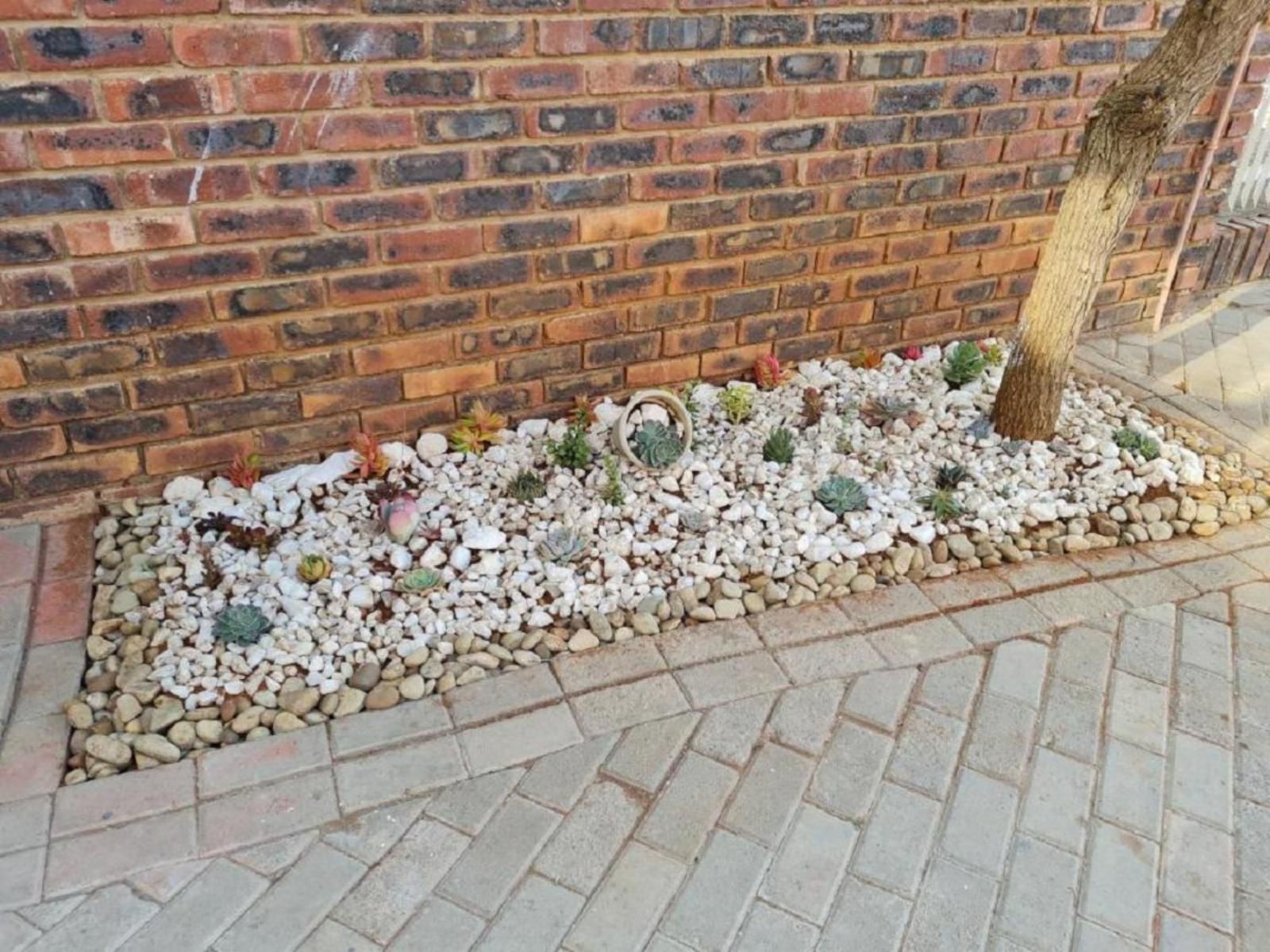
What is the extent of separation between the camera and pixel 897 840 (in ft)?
6.14

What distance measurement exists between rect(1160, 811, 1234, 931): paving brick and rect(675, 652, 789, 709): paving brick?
2.72 ft

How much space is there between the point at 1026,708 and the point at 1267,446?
1816 mm

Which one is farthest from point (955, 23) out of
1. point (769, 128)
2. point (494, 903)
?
point (494, 903)

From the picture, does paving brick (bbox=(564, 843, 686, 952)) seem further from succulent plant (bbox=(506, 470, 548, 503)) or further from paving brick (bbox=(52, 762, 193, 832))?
succulent plant (bbox=(506, 470, 548, 503))

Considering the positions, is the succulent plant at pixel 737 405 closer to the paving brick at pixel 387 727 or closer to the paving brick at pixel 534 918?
the paving brick at pixel 387 727

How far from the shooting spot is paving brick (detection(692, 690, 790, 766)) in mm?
2041

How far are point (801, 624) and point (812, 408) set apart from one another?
992mm

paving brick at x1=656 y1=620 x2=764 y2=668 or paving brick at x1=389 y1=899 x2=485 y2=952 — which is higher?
paving brick at x1=656 y1=620 x2=764 y2=668

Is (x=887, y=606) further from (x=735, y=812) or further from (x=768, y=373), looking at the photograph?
(x=768, y=373)

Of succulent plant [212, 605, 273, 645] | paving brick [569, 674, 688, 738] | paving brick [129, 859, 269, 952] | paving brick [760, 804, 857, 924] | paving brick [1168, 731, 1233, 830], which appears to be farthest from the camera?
succulent plant [212, 605, 273, 645]

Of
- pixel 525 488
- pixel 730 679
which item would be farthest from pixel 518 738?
pixel 525 488

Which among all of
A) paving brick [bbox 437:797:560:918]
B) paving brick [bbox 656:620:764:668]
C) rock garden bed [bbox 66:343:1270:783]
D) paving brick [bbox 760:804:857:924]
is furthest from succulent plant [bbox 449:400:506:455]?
paving brick [bbox 760:804:857:924]

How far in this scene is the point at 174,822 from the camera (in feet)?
6.07

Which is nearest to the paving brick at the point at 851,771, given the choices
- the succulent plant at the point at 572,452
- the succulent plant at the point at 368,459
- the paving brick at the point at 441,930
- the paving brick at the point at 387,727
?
the paving brick at the point at 441,930
